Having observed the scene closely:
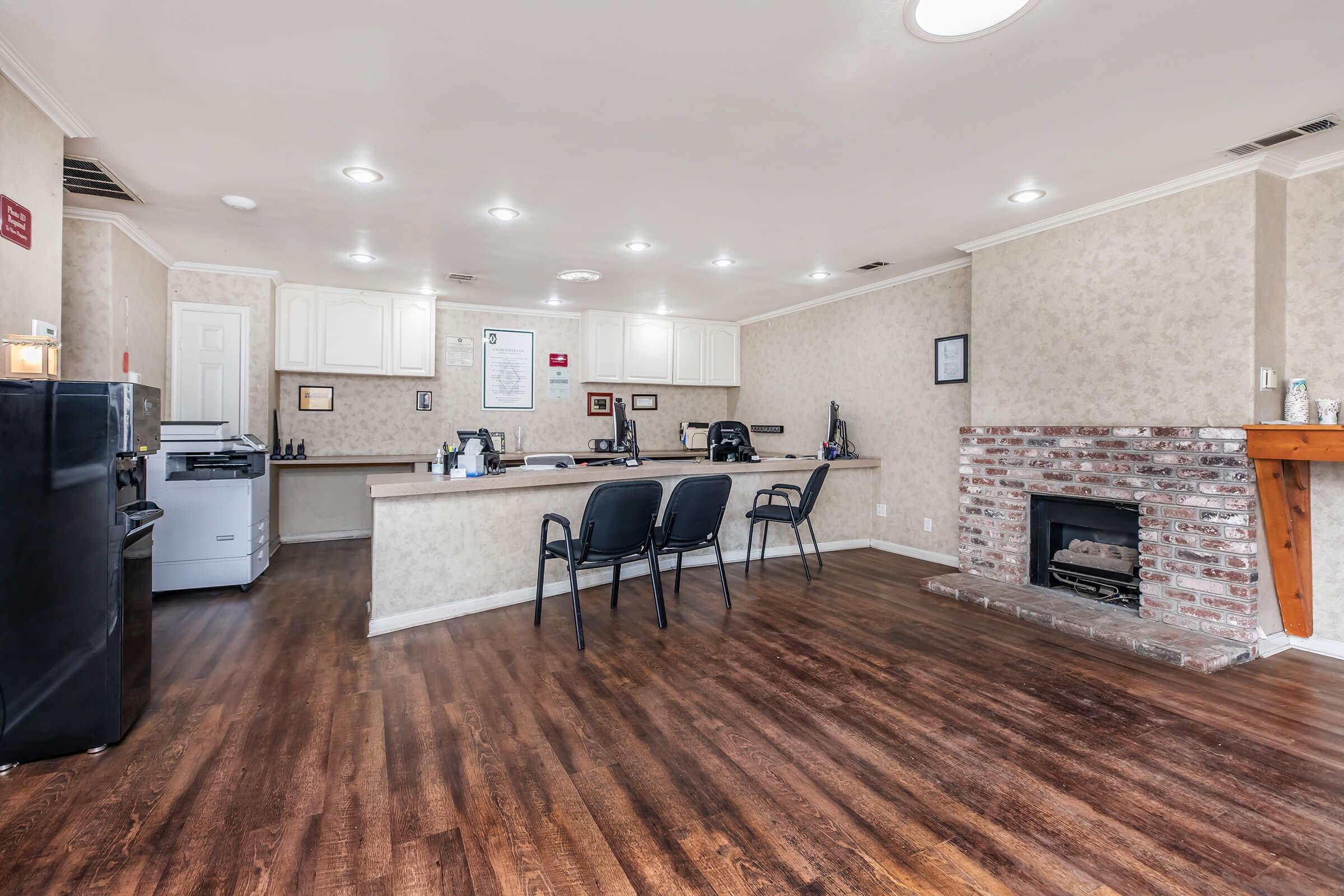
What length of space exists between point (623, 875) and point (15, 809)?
1875mm

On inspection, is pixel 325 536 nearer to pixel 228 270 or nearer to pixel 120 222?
pixel 228 270

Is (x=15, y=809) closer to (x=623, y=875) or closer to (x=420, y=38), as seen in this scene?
(x=623, y=875)

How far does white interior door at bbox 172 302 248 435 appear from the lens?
16.5ft

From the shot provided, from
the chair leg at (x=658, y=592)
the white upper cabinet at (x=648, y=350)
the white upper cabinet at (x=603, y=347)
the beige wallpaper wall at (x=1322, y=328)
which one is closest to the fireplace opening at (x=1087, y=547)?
the beige wallpaper wall at (x=1322, y=328)

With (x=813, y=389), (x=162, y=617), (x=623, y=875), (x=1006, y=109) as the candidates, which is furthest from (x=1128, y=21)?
(x=162, y=617)

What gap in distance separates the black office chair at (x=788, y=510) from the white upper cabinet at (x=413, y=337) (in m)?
3.58

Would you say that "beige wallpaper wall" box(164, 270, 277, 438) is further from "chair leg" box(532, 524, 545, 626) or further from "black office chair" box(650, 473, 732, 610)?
"black office chair" box(650, 473, 732, 610)

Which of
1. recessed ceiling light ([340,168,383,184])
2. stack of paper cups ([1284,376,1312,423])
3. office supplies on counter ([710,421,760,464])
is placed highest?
recessed ceiling light ([340,168,383,184])

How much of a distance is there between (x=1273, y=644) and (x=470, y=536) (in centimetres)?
449

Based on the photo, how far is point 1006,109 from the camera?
261 cm

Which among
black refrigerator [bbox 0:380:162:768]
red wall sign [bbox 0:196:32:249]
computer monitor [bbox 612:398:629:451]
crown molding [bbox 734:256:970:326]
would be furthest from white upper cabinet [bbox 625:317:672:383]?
black refrigerator [bbox 0:380:162:768]

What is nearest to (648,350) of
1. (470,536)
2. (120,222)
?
(470,536)

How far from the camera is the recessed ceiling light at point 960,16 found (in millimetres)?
1933

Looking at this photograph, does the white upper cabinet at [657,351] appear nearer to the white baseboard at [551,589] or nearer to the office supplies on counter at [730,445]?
the office supplies on counter at [730,445]
